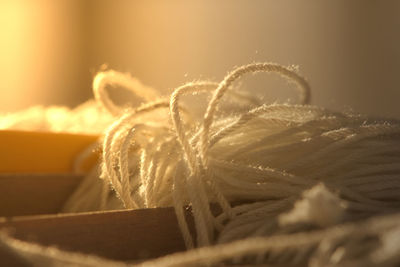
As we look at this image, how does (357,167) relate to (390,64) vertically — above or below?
below

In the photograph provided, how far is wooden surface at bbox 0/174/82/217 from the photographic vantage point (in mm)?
769

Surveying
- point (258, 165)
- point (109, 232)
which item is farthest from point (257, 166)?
point (109, 232)

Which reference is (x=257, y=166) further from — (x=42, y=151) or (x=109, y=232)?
(x=42, y=151)

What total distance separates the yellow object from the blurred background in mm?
282

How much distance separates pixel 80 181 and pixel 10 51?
1.74m

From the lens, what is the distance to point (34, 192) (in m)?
0.80

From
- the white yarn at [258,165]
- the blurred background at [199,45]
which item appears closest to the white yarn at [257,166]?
the white yarn at [258,165]

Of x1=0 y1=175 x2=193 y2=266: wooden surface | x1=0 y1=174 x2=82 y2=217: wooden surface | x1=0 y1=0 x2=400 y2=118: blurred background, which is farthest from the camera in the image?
x1=0 y1=0 x2=400 y2=118: blurred background

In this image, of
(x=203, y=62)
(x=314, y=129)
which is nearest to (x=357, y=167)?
(x=314, y=129)

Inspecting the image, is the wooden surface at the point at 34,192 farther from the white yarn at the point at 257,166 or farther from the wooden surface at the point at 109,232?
the wooden surface at the point at 109,232

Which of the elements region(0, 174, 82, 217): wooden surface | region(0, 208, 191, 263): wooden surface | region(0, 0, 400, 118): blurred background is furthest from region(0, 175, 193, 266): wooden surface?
region(0, 0, 400, 118): blurred background

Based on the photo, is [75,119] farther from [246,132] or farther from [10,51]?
[10,51]

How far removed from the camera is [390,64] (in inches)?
50.8

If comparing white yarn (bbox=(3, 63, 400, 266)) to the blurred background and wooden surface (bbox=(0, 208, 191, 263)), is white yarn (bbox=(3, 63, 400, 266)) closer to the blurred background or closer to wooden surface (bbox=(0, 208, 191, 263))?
wooden surface (bbox=(0, 208, 191, 263))
